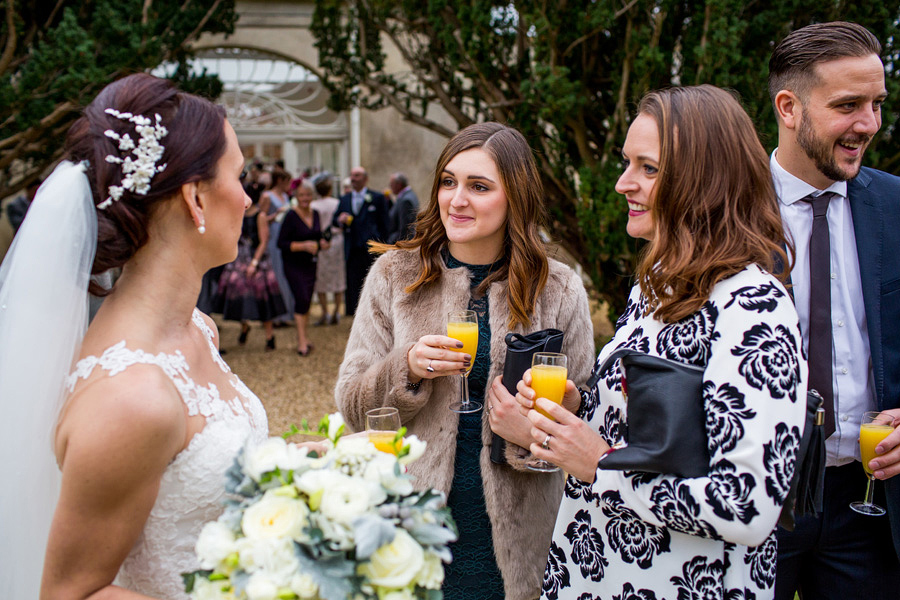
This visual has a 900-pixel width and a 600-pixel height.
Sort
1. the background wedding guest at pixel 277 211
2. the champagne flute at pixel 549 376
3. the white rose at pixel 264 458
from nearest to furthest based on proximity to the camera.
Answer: the white rose at pixel 264 458, the champagne flute at pixel 549 376, the background wedding guest at pixel 277 211

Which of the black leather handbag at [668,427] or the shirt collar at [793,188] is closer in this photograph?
the black leather handbag at [668,427]

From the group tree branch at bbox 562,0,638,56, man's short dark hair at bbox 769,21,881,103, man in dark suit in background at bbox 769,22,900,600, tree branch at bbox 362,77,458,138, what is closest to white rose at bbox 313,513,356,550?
man in dark suit in background at bbox 769,22,900,600

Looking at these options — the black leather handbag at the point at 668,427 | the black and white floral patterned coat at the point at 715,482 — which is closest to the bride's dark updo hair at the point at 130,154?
the black leather handbag at the point at 668,427

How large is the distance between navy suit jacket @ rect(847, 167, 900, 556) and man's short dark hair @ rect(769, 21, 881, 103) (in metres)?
0.47

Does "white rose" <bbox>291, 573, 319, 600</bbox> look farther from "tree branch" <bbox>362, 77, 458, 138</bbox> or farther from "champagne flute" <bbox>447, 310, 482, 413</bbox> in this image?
"tree branch" <bbox>362, 77, 458, 138</bbox>

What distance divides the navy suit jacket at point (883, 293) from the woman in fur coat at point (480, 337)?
917 mm

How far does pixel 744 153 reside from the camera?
1.71 meters

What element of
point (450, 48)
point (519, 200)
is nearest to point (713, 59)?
point (450, 48)

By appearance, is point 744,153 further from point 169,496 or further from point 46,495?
point 46,495

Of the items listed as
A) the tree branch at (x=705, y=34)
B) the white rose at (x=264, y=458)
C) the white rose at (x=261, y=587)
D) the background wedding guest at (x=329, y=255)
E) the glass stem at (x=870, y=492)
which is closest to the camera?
the white rose at (x=261, y=587)

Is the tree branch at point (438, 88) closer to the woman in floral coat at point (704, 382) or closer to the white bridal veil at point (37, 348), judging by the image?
the woman in floral coat at point (704, 382)

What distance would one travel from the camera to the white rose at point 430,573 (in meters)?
1.24

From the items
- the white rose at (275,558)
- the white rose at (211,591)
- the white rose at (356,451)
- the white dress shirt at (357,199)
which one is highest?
the white rose at (356,451)

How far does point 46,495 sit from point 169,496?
12.6 inches
